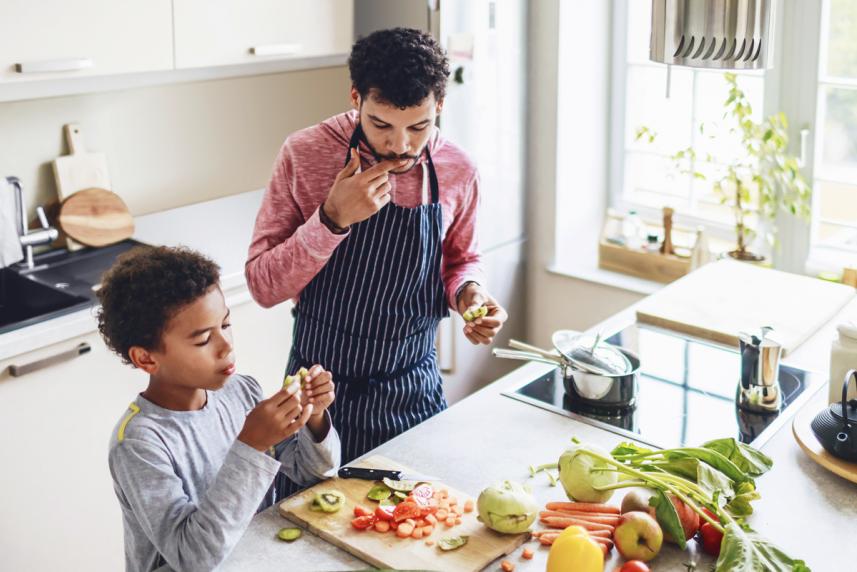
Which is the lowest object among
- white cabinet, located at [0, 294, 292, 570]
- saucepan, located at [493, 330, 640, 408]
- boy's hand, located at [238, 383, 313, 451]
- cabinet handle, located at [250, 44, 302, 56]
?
white cabinet, located at [0, 294, 292, 570]

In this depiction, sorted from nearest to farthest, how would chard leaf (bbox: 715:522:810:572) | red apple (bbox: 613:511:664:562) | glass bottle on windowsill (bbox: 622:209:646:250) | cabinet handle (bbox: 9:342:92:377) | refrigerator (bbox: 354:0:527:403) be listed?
chard leaf (bbox: 715:522:810:572) < red apple (bbox: 613:511:664:562) < cabinet handle (bbox: 9:342:92:377) < refrigerator (bbox: 354:0:527:403) < glass bottle on windowsill (bbox: 622:209:646:250)

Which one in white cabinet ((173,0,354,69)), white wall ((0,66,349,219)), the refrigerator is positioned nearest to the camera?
white cabinet ((173,0,354,69))

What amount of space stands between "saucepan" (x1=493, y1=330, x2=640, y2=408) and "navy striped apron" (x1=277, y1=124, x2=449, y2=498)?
20 centimetres

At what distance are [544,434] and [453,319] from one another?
1564 millimetres

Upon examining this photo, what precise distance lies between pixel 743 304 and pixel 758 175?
878 millimetres

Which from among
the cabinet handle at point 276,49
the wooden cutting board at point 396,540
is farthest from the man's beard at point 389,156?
the cabinet handle at point 276,49

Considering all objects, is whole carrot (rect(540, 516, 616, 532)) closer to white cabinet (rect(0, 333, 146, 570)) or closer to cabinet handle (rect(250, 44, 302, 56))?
white cabinet (rect(0, 333, 146, 570))

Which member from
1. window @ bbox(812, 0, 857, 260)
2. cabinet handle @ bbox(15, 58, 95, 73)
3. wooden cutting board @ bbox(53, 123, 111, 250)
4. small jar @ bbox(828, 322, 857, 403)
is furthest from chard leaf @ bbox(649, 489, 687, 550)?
window @ bbox(812, 0, 857, 260)

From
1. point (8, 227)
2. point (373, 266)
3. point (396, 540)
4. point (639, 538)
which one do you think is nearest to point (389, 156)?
point (373, 266)

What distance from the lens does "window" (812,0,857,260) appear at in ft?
10.5

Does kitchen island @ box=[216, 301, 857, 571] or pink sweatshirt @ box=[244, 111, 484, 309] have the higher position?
pink sweatshirt @ box=[244, 111, 484, 309]

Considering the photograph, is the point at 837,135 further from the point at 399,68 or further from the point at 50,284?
the point at 50,284

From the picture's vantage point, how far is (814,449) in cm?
185

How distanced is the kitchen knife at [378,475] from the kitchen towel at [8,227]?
1479mm
